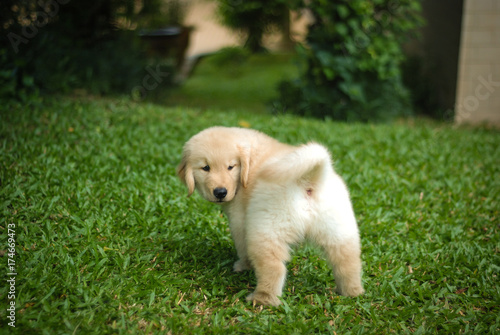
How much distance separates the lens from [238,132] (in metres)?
3.06

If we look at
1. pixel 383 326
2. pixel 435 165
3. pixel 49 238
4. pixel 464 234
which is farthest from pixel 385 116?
pixel 49 238

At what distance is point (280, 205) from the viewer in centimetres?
258

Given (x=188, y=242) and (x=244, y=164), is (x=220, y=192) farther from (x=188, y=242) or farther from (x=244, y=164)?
(x=188, y=242)

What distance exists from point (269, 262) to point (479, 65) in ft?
25.9

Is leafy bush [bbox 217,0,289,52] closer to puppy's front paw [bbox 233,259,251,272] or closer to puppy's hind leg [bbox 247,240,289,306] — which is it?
puppy's front paw [bbox 233,259,251,272]

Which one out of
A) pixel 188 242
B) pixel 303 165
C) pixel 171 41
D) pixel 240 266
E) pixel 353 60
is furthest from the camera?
pixel 171 41

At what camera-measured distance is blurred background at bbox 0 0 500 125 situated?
23.1ft

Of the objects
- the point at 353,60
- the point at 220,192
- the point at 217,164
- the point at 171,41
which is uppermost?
the point at 171,41

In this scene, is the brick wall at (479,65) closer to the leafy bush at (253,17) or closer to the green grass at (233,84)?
the green grass at (233,84)

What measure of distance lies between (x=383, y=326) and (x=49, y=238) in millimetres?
2521

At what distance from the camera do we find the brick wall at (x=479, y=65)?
27.3 feet

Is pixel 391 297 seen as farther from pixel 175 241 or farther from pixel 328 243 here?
pixel 175 241

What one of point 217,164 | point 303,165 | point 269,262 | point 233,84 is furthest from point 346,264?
point 233,84

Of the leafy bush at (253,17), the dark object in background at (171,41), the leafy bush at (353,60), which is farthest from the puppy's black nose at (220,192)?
the dark object in background at (171,41)
